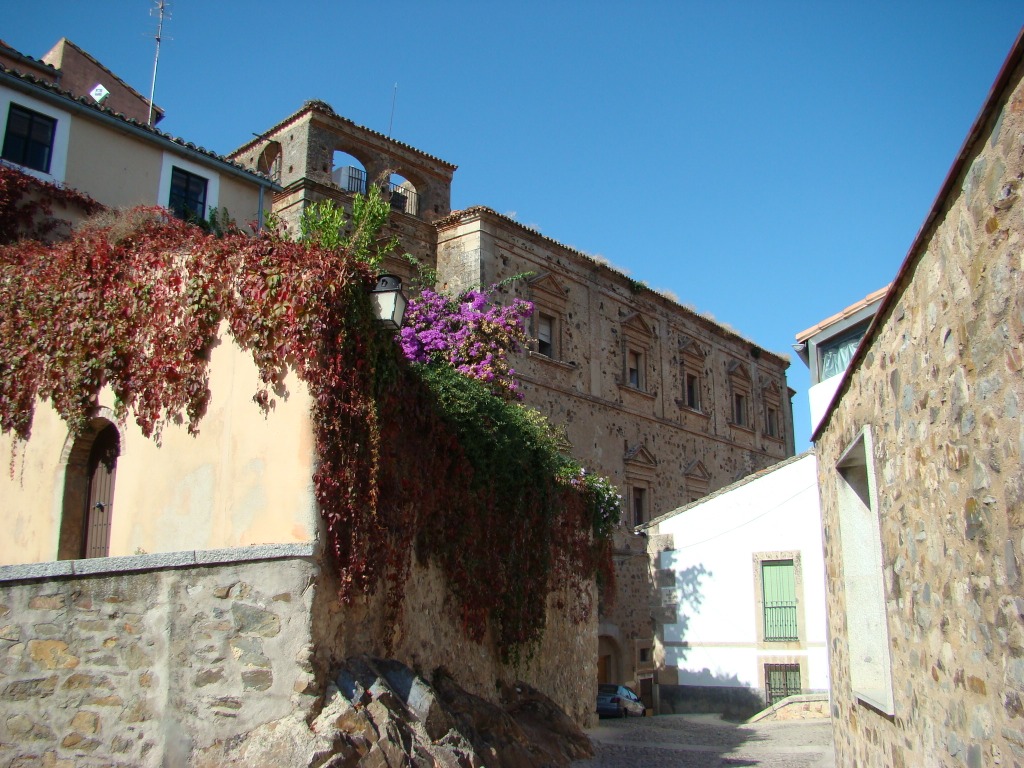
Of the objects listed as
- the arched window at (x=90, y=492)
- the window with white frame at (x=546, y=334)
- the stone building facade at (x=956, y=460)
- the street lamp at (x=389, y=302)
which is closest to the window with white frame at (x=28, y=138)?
the arched window at (x=90, y=492)

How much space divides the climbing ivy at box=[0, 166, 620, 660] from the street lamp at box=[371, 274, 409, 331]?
88mm

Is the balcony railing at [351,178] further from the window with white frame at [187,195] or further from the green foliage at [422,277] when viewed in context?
the window with white frame at [187,195]

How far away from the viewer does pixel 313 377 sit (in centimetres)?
783

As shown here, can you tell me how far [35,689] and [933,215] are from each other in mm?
7536

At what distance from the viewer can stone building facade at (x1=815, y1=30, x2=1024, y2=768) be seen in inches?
156

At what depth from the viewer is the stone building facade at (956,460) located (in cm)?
396

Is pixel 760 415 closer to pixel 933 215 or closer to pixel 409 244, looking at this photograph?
pixel 409 244

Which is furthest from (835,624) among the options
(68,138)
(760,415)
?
(760,415)

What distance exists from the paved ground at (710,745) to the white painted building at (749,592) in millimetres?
2229

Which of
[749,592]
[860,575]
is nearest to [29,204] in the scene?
[860,575]

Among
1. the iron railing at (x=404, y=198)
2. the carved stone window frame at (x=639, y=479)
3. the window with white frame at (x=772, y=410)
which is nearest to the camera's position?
the iron railing at (x=404, y=198)

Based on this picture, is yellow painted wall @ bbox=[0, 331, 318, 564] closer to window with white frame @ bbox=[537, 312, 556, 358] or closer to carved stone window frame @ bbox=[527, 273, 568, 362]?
carved stone window frame @ bbox=[527, 273, 568, 362]

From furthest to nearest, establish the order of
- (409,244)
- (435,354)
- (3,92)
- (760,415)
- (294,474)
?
1. (760,415)
2. (409,244)
3. (435,354)
4. (3,92)
5. (294,474)

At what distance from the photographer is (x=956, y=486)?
462 cm
